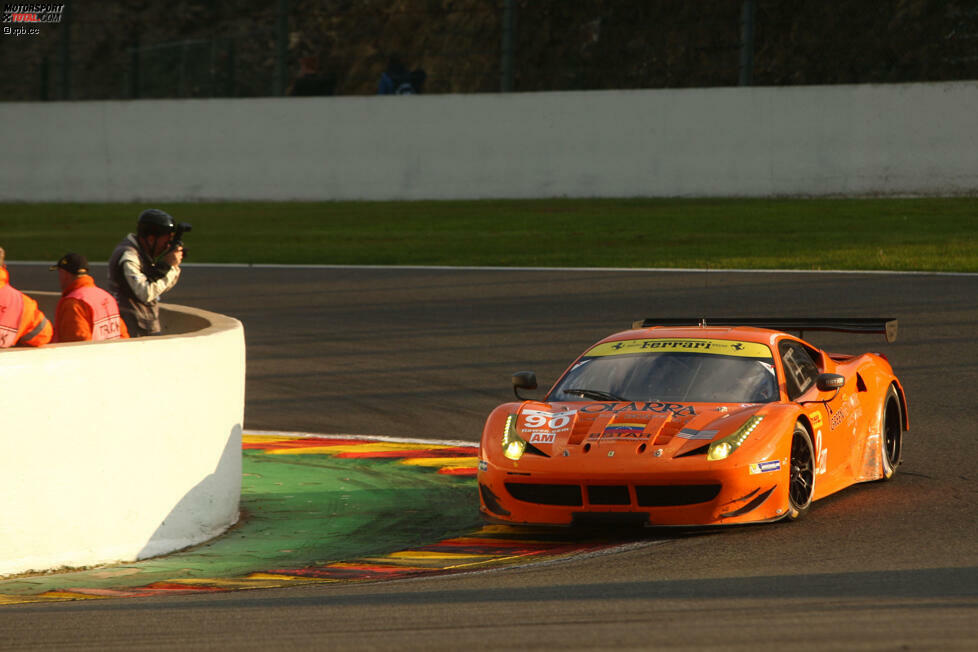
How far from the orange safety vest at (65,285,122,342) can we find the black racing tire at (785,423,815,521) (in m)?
4.26

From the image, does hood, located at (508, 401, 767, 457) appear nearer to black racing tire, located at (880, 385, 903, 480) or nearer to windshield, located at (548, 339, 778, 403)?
windshield, located at (548, 339, 778, 403)

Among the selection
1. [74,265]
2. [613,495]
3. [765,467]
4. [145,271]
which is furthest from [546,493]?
[145,271]

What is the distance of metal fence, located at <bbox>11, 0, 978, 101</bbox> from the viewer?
26.1 m

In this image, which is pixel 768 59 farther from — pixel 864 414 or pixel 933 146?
pixel 864 414

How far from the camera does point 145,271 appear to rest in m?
10.9

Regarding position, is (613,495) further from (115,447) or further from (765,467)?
(115,447)

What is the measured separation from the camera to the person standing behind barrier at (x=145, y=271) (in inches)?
425

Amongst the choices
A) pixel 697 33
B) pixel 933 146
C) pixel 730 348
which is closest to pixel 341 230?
pixel 697 33

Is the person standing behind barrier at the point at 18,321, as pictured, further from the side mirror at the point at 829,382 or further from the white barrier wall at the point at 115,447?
the side mirror at the point at 829,382

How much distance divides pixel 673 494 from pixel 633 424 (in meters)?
0.54

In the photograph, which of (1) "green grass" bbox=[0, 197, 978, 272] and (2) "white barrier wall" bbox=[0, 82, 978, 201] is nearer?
(1) "green grass" bbox=[0, 197, 978, 272]

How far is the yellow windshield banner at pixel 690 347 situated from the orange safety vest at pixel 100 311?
10.2ft
